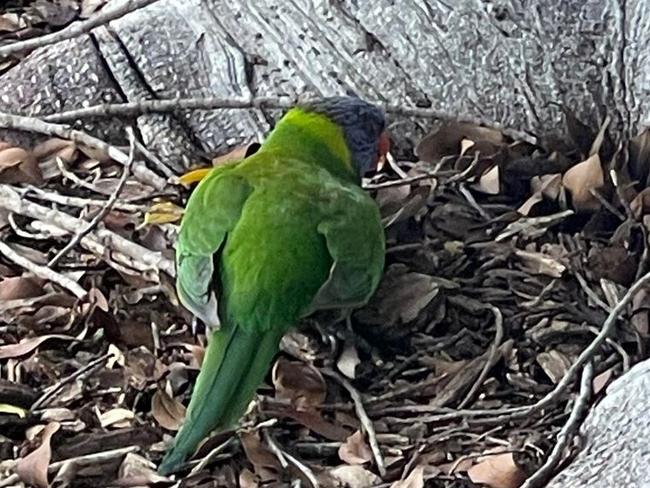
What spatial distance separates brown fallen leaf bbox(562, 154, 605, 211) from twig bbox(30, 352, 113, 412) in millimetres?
1489

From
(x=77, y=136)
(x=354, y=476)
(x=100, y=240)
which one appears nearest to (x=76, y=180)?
(x=77, y=136)

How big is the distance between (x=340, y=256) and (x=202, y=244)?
13.8 inches

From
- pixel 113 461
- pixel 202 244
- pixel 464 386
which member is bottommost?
pixel 464 386

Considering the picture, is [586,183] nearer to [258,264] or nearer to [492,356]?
[492,356]

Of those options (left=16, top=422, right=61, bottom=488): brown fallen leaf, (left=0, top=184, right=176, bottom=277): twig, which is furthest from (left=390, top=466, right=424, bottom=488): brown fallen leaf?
(left=0, top=184, right=176, bottom=277): twig

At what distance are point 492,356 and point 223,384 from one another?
798 millimetres

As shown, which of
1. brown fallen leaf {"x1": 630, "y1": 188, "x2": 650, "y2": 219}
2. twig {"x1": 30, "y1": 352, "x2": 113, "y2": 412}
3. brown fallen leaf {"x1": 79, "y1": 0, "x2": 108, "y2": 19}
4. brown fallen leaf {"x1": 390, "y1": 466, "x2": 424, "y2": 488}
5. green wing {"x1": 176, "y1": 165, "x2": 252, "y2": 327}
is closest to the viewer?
brown fallen leaf {"x1": 390, "y1": 466, "x2": 424, "y2": 488}

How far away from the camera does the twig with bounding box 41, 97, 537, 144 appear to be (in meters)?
4.39

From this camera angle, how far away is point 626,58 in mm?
4398

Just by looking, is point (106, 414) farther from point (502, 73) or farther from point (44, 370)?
point (502, 73)

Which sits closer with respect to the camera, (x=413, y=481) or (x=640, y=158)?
(x=413, y=481)

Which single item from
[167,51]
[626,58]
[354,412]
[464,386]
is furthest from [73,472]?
[626,58]

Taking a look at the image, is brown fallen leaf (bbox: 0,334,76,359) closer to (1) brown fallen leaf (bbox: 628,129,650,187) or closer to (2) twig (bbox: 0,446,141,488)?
(2) twig (bbox: 0,446,141,488)

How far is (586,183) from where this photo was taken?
4.21 metres
